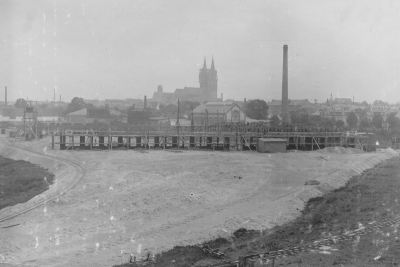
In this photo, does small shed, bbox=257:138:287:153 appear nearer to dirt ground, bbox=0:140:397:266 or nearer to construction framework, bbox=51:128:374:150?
construction framework, bbox=51:128:374:150

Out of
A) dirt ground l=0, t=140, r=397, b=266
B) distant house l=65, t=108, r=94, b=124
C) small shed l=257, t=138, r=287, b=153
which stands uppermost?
distant house l=65, t=108, r=94, b=124

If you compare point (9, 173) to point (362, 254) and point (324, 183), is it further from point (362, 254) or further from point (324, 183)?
point (362, 254)

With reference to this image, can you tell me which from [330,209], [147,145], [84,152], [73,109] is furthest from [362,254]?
[73,109]

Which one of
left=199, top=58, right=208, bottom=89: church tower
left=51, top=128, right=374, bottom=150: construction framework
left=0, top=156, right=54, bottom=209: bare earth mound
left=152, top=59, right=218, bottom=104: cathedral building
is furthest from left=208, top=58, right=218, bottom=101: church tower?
left=0, top=156, right=54, bottom=209: bare earth mound

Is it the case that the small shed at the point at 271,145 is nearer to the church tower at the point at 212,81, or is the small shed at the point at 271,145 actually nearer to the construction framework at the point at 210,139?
the construction framework at the point at 210,139

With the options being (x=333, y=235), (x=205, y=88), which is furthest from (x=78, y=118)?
(x=333, y=235)
